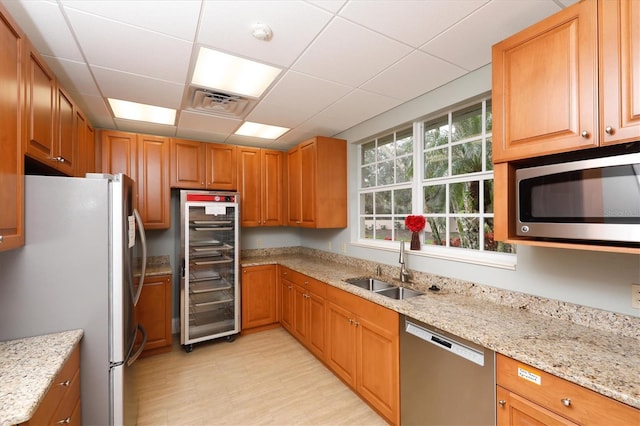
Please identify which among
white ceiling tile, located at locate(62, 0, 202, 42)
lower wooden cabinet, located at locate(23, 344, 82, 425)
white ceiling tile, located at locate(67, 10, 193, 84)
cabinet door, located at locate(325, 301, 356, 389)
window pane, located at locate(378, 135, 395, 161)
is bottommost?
cabinet door, located at locate(325, 301, 356, 389)

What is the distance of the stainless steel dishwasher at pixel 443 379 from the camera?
4.46ft

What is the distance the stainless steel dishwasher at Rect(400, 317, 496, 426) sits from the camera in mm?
1360

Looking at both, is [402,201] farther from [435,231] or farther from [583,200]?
[583,200]

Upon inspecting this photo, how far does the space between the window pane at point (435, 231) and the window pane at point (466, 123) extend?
0.70 m

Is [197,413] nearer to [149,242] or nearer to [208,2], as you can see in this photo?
[149,242]

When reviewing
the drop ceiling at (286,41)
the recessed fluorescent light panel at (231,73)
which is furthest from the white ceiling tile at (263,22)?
the recessed fluorescent light panel at (231,73)

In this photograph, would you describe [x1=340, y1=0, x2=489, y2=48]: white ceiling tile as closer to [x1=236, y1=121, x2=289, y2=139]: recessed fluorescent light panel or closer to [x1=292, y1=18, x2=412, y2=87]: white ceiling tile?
[x1=292, y1=18, x2=412, y2=87]: white ceiling tile

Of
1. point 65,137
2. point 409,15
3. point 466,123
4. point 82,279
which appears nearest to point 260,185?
point 65,137

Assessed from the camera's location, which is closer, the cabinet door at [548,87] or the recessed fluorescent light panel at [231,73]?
the cabinet door at [548,87]

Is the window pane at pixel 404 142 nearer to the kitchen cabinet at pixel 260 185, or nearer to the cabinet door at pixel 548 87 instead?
the cabinet door at pixel 548 87

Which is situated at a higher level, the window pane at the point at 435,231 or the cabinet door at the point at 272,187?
the cabinet door at the point at 272,187

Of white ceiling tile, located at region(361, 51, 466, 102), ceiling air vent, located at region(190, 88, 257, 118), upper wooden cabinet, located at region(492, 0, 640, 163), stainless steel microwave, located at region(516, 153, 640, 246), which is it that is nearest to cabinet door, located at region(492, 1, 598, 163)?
upper wooden cabinet, located at region(492, 0, 640, 163)

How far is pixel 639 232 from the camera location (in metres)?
1.05

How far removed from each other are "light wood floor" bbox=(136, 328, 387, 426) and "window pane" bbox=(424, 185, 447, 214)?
1.70 m
